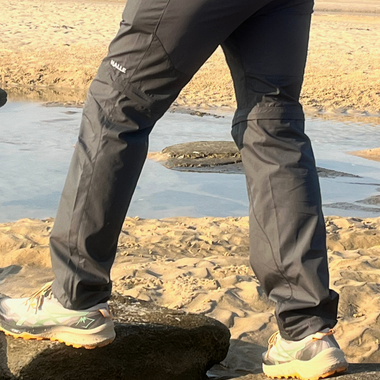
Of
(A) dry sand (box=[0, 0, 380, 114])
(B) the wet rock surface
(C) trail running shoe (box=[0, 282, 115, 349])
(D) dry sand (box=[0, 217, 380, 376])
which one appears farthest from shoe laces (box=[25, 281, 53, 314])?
(A) dry sand (box=[0, 0, 380, 114])

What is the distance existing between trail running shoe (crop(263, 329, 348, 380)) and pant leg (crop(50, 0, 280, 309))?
0.58 meters

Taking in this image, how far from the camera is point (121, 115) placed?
1.77 metres

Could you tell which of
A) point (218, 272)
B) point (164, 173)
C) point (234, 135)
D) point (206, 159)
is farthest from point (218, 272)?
point (206, 159)

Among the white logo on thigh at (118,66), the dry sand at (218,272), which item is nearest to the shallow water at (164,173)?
the dry sand at (218,272)

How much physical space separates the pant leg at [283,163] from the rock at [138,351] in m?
0.57

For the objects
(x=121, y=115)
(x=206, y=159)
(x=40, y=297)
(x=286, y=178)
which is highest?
(x=121, y=115)

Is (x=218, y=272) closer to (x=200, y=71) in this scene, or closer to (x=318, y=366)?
(x=318, y=366)

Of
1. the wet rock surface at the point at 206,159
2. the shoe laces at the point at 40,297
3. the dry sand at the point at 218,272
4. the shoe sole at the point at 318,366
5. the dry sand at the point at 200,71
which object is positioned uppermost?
the shoe laces at the point at 40,297

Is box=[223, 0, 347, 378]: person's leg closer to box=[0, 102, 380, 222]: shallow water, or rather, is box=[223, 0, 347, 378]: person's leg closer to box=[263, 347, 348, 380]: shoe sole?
box=[263, 347, 348, 380]: shoe sole

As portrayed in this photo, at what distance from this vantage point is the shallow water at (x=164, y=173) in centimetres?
515

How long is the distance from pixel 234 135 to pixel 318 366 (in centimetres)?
70

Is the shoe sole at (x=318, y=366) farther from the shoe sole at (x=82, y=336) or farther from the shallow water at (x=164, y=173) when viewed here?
the shallow water at (x=164, y=173)

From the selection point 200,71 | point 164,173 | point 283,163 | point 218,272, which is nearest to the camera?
point 283,163

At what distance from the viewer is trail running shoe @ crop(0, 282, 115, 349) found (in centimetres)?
190
